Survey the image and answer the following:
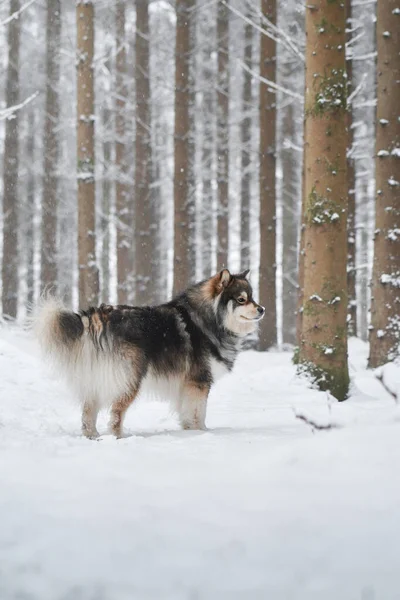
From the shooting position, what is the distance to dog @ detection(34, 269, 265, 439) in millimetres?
5531

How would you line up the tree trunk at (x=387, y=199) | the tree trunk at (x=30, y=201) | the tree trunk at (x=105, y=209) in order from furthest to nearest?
the tree trunk at (x=30, y=201) → the tree trunk at (x=105, y=209) → the tree trunk at (x=387, y=199)

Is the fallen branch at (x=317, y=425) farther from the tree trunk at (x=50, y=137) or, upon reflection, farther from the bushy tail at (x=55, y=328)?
the tree trunk at (x=50, y=137)

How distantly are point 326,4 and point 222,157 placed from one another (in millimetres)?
11172

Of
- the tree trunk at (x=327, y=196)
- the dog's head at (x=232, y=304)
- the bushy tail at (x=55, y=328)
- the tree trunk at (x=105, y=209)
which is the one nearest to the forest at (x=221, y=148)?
the tree trunk at (x=327, y=196)

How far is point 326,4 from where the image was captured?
7.72 metres

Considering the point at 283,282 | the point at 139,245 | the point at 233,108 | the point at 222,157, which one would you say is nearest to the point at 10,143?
the point at 139,245

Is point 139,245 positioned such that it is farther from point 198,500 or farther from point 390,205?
point 198,500

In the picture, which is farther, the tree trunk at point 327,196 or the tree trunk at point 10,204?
the tree trunk at point 10,204

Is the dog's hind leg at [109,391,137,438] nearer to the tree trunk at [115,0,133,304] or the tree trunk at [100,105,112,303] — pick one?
the tree trunk at [115,0,133,304]

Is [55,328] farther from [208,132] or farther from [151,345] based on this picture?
[208,132]

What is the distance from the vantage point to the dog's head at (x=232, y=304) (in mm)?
6297

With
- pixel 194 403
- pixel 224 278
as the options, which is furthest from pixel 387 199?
pixel 194 403

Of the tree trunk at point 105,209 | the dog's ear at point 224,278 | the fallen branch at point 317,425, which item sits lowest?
the fallen branch at point 317,425

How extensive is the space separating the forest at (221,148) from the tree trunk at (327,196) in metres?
0.02
